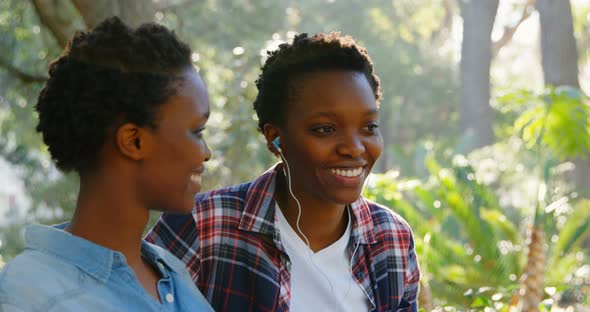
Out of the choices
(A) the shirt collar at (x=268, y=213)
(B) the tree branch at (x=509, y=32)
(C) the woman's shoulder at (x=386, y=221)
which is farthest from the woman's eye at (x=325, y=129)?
(B) the tree branch at (x=509, y=32)

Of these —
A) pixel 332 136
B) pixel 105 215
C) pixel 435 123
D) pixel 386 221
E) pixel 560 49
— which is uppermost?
pixel 435 123

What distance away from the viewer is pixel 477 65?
19.8 metres

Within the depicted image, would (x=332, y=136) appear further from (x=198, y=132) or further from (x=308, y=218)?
(x=198, y=132)

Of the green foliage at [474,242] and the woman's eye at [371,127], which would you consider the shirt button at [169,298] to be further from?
the green foliage at [474,242]

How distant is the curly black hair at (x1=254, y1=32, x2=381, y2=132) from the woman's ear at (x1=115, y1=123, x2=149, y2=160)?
924 millimetres

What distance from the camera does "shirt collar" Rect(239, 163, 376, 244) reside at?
2598 millimetres

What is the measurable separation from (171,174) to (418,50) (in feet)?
83.3

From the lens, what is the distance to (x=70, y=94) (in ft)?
5.82

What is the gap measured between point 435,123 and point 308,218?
25570mm

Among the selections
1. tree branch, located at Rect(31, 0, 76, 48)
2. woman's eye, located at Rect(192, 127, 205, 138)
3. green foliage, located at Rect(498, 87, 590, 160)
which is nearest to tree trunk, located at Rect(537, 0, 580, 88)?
green foliage, located at Rect(498, 87, 590, 160)

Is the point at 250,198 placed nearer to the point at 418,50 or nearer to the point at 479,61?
the point at 479,61

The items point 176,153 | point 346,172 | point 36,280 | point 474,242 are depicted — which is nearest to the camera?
point 36,280

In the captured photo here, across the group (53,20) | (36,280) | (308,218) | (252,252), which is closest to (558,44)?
(53,20)

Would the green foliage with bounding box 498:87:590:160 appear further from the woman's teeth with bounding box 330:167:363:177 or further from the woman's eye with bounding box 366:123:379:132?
the woman's teeth with bounding box 330:167:363:177
